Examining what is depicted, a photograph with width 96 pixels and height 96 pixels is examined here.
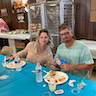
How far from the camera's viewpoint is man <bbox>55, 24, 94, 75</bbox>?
2.18m

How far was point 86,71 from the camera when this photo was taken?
88.3 inches

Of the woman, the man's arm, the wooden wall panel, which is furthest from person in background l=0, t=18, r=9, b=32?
the man's arm

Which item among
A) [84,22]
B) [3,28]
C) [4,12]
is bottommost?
[3,28]

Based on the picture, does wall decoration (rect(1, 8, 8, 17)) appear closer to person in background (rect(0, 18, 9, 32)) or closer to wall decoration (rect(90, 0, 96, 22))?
person in background (rect(0, 18, 9, 32))

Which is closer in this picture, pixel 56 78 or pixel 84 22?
pixel 56 78

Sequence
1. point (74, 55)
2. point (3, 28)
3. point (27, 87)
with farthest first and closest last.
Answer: point (3, 28), point (74, 55), point (27, 87)

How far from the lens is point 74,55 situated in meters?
2.28

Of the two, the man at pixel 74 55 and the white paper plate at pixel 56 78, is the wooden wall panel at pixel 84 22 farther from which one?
the white paper plate at pixel 56 78

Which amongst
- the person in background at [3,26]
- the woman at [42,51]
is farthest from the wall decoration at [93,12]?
the person in background at [3,26]

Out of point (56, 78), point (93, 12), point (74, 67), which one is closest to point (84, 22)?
point (93, 12)

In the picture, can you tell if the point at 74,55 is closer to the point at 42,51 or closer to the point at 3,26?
the point at 42,51

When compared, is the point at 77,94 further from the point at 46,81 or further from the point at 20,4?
the point at 20,4

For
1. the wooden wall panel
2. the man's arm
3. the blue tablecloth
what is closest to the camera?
the blue tablecloth

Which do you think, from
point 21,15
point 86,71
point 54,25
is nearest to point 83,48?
point 86,71
